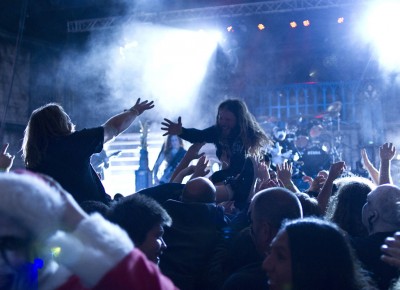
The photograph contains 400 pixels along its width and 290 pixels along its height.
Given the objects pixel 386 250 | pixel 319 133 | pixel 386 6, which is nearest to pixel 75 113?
pixel 319 133

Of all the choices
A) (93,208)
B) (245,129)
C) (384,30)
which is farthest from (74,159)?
(384,30)

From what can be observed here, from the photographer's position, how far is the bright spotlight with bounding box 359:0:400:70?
10773 mm

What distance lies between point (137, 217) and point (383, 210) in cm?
132

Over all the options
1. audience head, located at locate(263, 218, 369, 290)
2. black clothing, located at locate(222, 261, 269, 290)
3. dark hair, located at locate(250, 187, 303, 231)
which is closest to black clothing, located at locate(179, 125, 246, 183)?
dark hair, located at locate(250, 187, 303, 231)

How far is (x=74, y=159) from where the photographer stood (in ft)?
10.2

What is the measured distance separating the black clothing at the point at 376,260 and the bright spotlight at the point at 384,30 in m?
8.52

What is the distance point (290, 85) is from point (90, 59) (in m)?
6.19

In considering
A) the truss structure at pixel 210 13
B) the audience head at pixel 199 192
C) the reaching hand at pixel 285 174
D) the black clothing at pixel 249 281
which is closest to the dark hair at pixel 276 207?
the black clothing at pixel 249 281

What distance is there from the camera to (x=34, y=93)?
11.7 meters

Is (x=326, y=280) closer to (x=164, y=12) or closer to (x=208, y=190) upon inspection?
(x=208, y=190)

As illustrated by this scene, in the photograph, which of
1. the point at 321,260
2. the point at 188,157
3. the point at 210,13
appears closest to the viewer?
the point at 321,260

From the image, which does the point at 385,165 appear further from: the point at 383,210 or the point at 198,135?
the point at 198,135

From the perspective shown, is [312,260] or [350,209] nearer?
[312,260]

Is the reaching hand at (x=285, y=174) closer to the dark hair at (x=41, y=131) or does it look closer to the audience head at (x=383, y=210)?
the audience head at (x=383, y=210)
